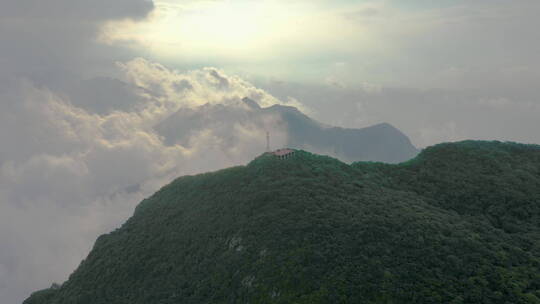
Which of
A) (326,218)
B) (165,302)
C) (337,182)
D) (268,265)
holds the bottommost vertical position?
(165,302)

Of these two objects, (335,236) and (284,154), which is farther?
(284,154)

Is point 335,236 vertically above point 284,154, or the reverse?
point 284,154

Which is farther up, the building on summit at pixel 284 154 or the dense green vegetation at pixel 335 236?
the building on summit at pixel 284 154

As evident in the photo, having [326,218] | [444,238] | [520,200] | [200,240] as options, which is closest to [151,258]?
[200,240]

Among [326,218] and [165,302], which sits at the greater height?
[326,218]

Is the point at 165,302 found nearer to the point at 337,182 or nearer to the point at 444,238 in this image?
the point at 337,182

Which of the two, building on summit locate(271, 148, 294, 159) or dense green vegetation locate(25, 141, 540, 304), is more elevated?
building on summit locate(271, 148, 294, 159)

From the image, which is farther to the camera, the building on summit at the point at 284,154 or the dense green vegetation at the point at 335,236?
the building on summit at the point at 284,154

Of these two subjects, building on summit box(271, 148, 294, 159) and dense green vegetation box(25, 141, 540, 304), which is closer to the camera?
dense green vegetation box(25, 141, 540, 304)
